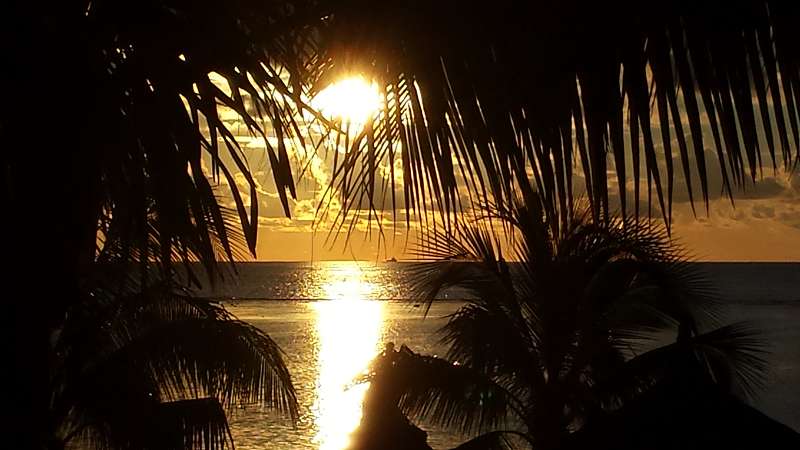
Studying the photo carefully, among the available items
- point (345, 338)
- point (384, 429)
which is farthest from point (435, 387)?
point (345, 338)

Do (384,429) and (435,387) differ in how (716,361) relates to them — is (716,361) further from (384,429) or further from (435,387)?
(384,429)

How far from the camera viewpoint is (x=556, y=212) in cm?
157

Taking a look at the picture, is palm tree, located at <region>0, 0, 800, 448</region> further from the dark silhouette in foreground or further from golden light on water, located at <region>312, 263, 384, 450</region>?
golden light on water, located at <region>312, 263, 384, 450</region>

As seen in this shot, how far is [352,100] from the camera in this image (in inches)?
73.4

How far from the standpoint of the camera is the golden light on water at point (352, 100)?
175 cm

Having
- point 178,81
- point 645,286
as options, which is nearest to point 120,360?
point 645,286

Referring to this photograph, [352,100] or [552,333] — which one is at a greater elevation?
[352,100]

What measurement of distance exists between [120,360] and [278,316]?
4074 inches

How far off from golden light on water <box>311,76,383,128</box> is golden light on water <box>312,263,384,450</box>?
23.5ft

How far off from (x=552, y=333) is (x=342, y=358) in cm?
6560

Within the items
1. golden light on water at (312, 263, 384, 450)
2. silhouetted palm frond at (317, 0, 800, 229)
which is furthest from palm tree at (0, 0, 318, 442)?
golden light on water at (312, 263, 384, 450)

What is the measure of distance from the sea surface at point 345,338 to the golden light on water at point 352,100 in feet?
1.65

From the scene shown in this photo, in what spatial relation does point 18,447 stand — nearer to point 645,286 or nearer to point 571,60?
point 571,60

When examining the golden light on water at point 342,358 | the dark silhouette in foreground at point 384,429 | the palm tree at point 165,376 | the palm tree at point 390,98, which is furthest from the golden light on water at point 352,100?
the golden light on water at point 342,358
